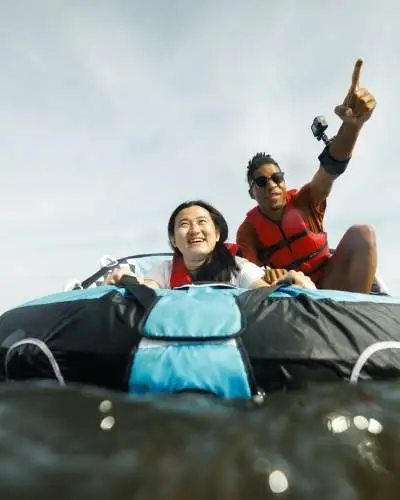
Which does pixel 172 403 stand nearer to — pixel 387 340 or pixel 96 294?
pixel 96 294

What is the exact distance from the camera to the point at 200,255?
105 inches

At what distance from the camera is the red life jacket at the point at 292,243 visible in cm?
333

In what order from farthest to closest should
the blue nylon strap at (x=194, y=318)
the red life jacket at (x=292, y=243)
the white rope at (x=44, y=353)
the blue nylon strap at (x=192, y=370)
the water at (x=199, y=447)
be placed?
the red life jacket at (x=292, y=243), the white rope at (x=44, y=353), the blue nylon strap at (x=194, y=318), the blue nylon strap at (x=192, y=370), the water at (x=199, y=447)

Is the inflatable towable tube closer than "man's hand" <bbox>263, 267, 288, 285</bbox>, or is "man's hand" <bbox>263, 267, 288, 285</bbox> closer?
the inflatable towable tube

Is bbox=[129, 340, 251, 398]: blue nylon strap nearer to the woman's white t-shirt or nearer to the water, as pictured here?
Result: the water

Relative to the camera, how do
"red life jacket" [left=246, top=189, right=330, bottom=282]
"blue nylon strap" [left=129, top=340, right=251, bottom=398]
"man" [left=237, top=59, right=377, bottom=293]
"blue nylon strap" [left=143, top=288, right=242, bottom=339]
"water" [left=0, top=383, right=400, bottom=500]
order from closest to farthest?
"water" [left=0, top=383, right=400, bottom=500] → "blue nylon strap" [left=129, top=340, right=251, bottom=398] → "blue nylon strap" [left=143, top=288, right=242, bottom=339] → "man" [left=237, top=59, right=377, bottom=293] → "red life jacket" [left=246, top=189, right=330, bottom=282]

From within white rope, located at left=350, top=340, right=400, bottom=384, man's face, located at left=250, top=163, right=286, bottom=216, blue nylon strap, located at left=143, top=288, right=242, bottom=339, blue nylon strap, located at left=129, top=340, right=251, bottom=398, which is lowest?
white rope, located at left=350, top=340, right=400, bottom=384

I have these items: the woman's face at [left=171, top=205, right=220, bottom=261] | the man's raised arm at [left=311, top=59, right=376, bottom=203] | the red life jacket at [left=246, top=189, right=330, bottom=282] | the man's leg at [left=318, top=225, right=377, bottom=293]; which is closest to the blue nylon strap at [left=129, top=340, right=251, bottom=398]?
the woman's face at [left=171, top=205, right=220, bottom=261]

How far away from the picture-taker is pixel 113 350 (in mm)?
1604

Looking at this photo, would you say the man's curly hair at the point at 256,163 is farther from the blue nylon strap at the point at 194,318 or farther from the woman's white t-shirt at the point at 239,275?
the blue nylon strap at the point at 194,318

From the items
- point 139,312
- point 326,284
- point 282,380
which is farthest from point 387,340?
point 326,284

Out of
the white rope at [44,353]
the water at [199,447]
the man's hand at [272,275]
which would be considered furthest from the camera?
the man's hand at [272,275]

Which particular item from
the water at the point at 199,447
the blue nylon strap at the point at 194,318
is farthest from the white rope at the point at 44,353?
the blue nylon strap at the point at 194,318

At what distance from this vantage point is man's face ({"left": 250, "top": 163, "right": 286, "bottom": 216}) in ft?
11.2
